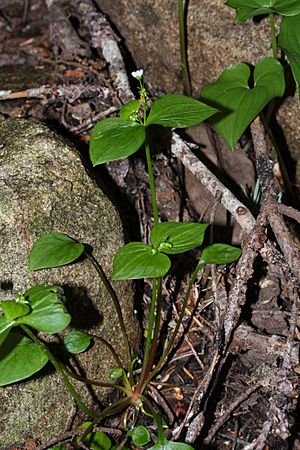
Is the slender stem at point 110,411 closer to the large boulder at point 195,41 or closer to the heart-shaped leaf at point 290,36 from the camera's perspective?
the heart-shaped leaf at point 290,36

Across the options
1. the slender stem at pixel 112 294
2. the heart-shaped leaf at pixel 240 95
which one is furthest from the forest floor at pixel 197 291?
the heart-shaped leaf at pixel 240 95

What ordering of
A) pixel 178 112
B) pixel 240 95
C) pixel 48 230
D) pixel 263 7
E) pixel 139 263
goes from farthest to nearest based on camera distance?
pixel 240 95, pixel 263 7, pixel 48 230, pixel 178 112, pixel 139 263

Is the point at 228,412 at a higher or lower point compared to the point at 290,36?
lower

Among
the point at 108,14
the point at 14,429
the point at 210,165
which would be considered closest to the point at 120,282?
the point at 14,429

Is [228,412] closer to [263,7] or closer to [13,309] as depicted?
[13,309]

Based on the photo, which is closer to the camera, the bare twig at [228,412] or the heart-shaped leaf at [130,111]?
the heart-shaped leaf at [130,111]

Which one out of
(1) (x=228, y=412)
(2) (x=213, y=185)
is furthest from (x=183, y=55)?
(1) (x=228, y=412)
